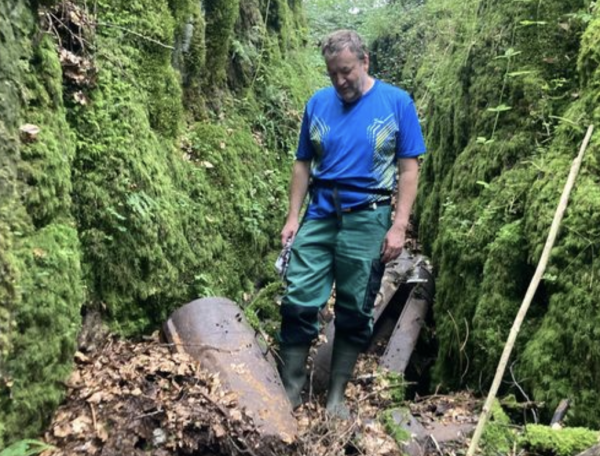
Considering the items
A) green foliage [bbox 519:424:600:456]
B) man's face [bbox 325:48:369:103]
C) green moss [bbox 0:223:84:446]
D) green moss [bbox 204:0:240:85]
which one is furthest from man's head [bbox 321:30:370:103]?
green moss [bbox 204:0:240:85]

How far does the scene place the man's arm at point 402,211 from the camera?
14.2ft

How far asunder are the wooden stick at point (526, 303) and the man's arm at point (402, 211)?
98 centimetres

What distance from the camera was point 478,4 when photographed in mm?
7703

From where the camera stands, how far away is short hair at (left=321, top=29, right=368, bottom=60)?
4.21 metres

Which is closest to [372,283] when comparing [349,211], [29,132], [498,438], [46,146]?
[349,211]

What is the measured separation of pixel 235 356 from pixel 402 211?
1570mm

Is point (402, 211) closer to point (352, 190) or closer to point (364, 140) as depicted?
point (352, 190)

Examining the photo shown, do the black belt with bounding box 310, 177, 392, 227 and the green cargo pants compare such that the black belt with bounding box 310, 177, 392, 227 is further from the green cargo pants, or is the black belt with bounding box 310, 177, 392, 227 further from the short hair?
the short hair

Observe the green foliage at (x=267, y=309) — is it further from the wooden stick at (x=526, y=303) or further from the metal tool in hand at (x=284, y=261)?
the wooden stick at (x=526, y=303)

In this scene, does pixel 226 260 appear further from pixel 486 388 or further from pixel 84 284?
pixel 486 388

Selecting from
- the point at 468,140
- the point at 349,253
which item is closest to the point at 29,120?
the point at 349,253

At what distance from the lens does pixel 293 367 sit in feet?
14.5

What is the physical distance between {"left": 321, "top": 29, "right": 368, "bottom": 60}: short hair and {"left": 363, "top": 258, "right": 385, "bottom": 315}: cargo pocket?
4.80 feet

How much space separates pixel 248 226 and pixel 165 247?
168 centimetres
